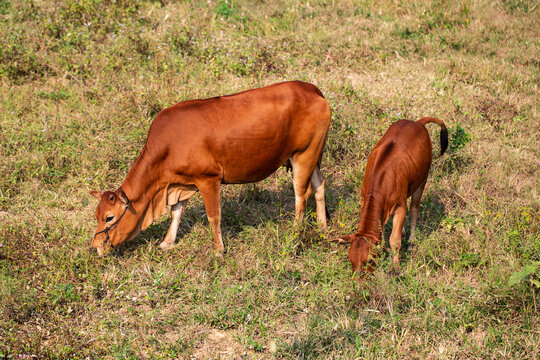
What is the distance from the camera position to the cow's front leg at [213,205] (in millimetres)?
6387

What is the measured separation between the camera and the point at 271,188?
795 cm

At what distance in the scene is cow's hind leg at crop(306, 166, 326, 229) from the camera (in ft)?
23.3

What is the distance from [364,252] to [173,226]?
95.2 inches

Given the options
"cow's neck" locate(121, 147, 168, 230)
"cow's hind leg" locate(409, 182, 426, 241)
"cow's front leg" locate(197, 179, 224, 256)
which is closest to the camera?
"cow's neck" locate(121, 147, 168, 230)

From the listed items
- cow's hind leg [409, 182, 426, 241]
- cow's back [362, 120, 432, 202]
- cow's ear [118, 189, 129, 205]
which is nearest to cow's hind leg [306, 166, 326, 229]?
cow's back [362, 120, 432, 202]

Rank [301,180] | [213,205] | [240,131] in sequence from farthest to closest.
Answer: [301,180] → [213,205] → [240,131]

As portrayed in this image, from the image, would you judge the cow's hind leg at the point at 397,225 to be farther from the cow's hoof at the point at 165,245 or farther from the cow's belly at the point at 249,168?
the cow's hoof at the point at 165,245

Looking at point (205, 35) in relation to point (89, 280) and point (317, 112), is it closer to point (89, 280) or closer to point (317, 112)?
point (317, 112)

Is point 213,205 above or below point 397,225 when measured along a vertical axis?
above

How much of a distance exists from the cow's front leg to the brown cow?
4.99ft

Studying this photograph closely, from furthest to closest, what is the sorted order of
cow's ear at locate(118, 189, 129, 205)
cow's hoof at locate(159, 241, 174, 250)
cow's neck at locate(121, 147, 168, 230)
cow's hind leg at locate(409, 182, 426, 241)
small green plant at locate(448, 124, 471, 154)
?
small green plant at locate(448, 124, 471, 154)
cow's hind leg at locate(409, 182, 426, 241)
cow's hoof at locate(159, 241, 174, 250)
cow's neck at locate(121, 147, 168, 230)
cow's ear at locate(118, 189, 129, 205)

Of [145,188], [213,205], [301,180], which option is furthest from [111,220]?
[301,180]

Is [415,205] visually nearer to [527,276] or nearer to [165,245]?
[527,276]

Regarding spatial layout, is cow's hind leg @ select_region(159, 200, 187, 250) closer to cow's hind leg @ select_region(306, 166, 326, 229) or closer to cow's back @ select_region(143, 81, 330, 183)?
cow's back @ select_region(143, 81, 330, 183)
